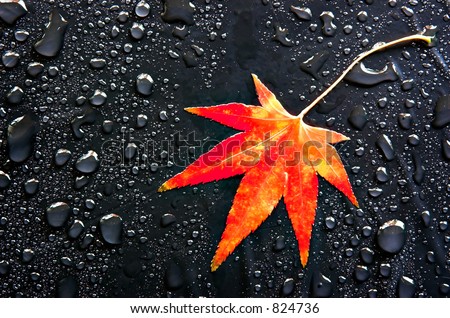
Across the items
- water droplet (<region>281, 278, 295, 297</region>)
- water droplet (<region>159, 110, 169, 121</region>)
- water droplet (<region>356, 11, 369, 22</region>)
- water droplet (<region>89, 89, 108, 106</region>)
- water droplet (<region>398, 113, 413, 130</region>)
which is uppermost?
water droplet (<region>356, 11, 369, 22</region>)

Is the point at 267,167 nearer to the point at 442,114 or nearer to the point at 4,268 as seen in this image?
the point at 442,114

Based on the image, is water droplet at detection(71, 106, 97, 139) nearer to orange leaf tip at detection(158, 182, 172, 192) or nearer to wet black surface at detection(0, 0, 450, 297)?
wet black surface at detection(0, 0, 450, 297)

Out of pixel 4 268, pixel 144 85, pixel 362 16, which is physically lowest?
pixel 4 268

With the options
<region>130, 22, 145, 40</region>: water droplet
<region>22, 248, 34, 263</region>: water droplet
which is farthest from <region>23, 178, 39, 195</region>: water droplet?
<region>130, 22, 145, 40</region>: water droplet

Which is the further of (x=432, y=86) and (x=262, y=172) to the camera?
(x=432, y=86)

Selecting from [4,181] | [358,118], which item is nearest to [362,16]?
[358,118]

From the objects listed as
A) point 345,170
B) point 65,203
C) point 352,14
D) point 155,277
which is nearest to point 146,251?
point 155,277

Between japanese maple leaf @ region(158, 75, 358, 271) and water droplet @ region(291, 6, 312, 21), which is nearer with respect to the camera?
japanese maple leaf @ region(158, 75, 358, 271)
